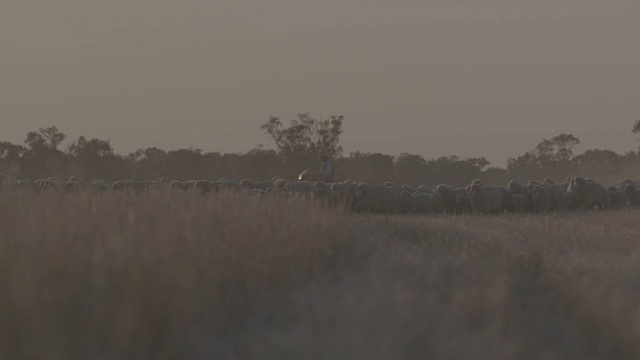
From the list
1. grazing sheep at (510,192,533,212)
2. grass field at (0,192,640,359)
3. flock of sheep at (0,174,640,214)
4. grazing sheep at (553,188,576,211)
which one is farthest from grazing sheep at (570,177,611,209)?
grass field at (0,192,640,359)

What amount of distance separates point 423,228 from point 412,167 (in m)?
39.4

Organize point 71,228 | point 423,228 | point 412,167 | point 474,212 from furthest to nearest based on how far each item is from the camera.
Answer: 1. point 412,167
2. point 474,212
3. point 423,228
4. point 71,228

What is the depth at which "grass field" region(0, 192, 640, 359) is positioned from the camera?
686 cm

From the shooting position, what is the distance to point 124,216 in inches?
350

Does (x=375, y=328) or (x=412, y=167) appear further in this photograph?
(x=412, y=167)

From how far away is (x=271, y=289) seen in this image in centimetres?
845

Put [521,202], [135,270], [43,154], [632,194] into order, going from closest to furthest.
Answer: [135,270] < [521,202] < [632,194] < [43,154]

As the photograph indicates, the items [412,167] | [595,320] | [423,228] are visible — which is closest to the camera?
[595,320]

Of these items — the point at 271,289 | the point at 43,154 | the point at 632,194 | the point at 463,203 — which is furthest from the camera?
the point at 43,154

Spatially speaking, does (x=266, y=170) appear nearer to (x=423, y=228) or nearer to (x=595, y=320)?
(x=423, y=228)

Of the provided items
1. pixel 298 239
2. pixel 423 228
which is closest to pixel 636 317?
pixel 298 239

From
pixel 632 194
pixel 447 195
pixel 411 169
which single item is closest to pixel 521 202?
pixel 447 195

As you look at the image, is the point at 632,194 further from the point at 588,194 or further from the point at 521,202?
the point at 521,202

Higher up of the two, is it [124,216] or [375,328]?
[124,216]
